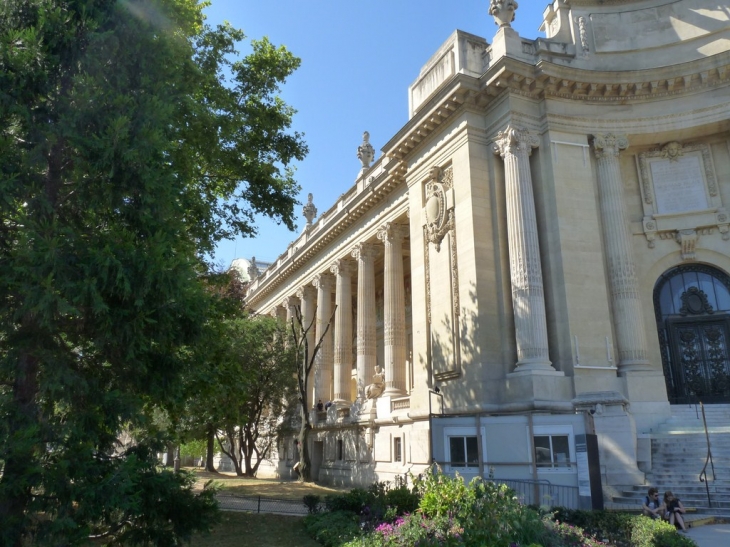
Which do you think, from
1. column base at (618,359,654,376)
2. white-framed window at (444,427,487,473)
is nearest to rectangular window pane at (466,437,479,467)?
white-framed window at (444,427,487,473)

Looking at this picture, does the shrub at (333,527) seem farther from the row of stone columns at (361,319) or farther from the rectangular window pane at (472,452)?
the row of stone columns at (361,319)

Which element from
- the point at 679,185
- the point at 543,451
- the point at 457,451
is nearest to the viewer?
the point at 543,451

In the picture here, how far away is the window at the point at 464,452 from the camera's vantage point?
1585cm

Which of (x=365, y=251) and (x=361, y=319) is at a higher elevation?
(x=365, y=251)

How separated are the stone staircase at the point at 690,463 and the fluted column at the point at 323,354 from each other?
22.8 m

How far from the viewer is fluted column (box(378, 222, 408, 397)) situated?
93.5 feet

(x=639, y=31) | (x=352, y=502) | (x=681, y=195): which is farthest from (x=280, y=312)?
(x=352, y=502)

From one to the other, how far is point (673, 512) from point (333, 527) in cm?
715

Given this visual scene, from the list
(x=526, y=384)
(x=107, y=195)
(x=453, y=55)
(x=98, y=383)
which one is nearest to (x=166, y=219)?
(x=107, y=195)

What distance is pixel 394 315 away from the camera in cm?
2958

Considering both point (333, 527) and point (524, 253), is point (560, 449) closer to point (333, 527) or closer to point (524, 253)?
point (333, 527)

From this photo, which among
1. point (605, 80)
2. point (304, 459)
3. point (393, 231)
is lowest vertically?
point (304, 459)

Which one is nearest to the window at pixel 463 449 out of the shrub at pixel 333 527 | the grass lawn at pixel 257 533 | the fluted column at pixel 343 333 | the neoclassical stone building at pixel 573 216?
the neoclassical stone building at pixel 573 216

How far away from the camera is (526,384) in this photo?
18828 millimetres
